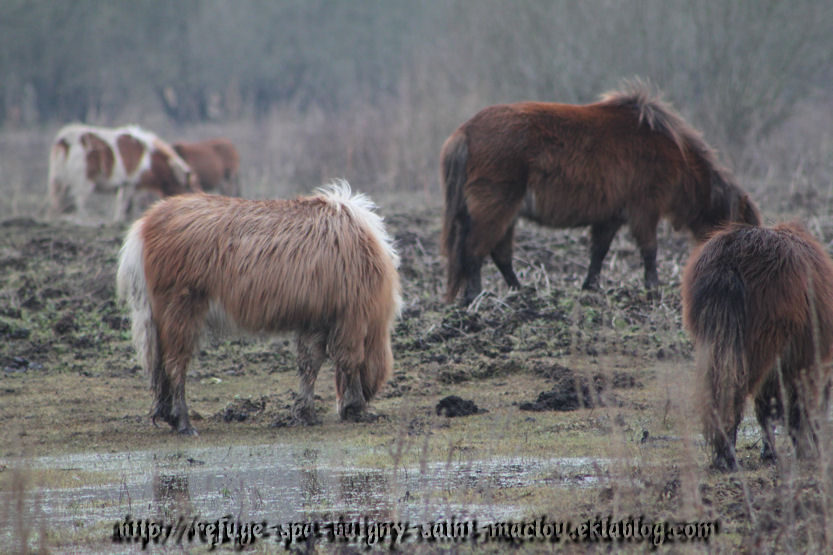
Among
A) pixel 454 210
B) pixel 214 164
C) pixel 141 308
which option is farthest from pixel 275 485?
pixel 214 164

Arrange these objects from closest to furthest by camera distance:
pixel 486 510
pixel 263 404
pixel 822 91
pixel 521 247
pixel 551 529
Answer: pixel 551 529 → pixel 486 510 → pixel 263 404 → pixel 521 247 → pixel 822 91

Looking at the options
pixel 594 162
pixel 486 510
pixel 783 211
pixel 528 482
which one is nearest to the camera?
pixel 486 510

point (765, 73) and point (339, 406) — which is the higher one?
point (765, 73)

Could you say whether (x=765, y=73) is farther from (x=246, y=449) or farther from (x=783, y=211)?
(x=246, y=449)

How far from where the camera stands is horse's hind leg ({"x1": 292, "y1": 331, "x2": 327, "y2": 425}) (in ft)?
21.9

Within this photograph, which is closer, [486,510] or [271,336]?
[486,510]

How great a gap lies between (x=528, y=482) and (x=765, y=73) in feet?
44.3

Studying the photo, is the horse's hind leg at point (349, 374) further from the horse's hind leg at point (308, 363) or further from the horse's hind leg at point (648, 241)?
the horse's hind leg at point (648, 241)

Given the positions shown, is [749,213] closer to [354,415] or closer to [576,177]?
[576,177]

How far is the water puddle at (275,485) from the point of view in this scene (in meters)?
4.77

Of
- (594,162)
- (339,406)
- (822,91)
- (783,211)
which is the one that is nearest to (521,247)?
(594,162)

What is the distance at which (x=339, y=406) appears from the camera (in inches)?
268

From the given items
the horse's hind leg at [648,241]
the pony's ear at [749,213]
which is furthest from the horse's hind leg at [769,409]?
the horse's hind leg at [648,241]

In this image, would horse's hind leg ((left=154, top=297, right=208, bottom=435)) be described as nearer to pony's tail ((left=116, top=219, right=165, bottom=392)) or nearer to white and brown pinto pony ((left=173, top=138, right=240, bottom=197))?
pony's tail ((left=116, top=219, right=165, bottom=392))
